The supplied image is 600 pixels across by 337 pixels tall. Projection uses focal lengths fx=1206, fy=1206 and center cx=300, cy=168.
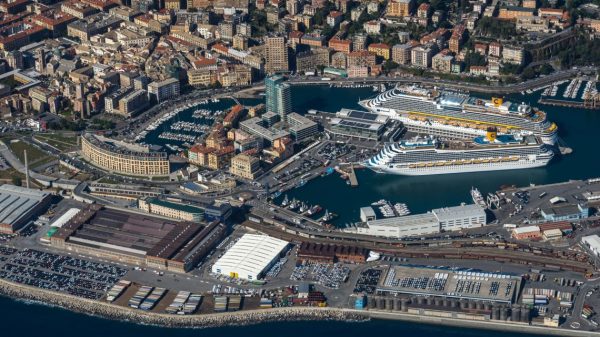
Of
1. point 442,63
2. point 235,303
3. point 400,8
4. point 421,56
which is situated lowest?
point 235,303

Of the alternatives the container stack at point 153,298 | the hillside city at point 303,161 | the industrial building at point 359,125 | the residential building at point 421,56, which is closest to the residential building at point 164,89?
the hillside city at point 303,161

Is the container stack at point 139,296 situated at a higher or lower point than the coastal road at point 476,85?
lower

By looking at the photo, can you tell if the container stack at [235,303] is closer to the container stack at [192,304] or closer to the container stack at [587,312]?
the container stack at [192,304]

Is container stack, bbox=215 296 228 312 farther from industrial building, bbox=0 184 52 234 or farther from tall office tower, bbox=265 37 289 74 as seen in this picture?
tall office tower, bbox=265 37 289 74

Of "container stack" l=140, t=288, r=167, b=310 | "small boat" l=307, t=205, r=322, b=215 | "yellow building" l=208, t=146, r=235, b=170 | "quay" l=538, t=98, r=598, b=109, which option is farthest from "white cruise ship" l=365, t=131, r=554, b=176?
"container stack" l=140, t=288, r=167, b=310

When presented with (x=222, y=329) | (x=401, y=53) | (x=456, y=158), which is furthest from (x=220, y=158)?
(x=401, y=53)

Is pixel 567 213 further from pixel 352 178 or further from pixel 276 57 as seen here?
pixel 276 57
